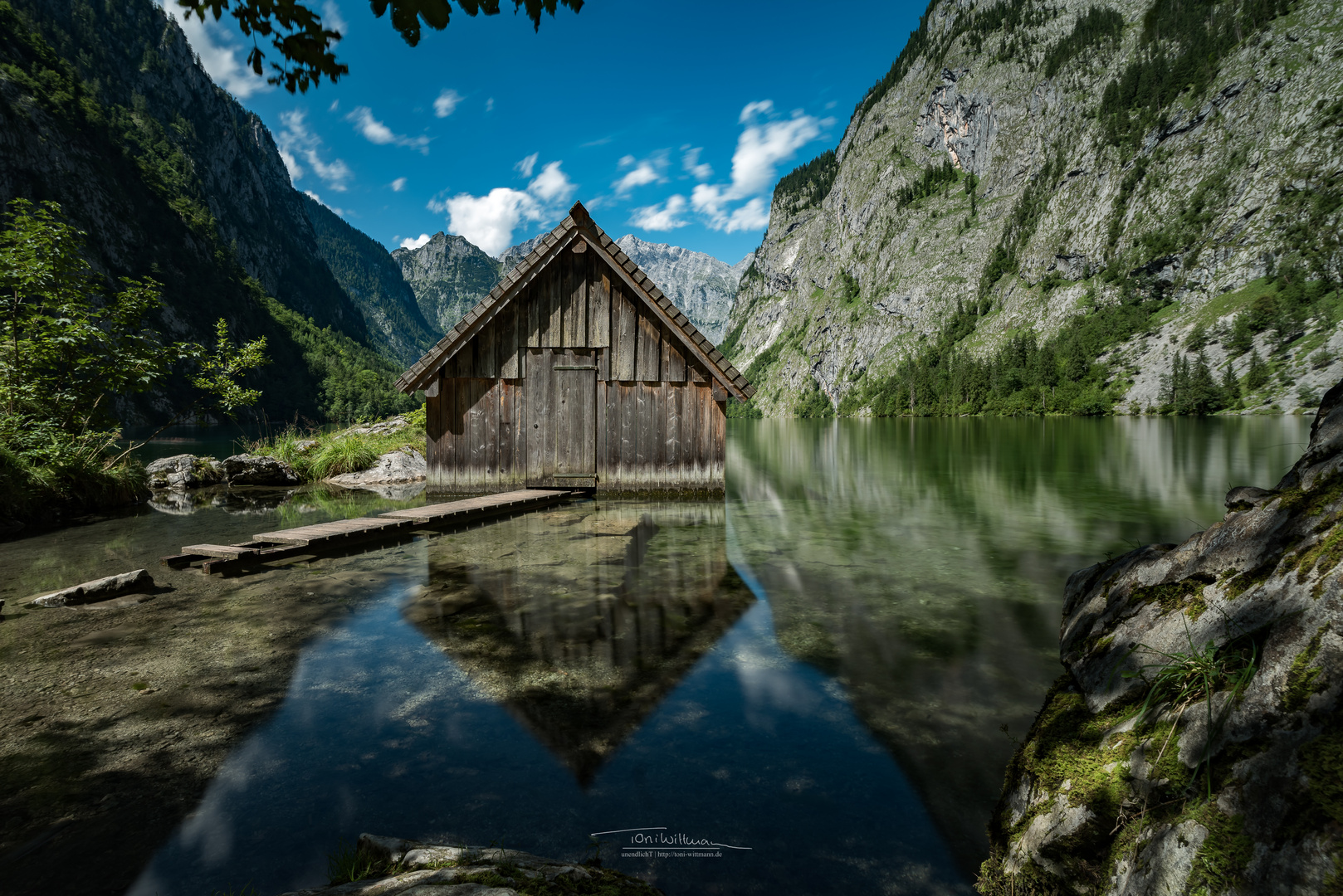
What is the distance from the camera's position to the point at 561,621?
557cm

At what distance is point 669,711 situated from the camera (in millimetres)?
3887

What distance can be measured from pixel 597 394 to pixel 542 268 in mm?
2982

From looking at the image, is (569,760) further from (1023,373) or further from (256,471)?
(1023,373)

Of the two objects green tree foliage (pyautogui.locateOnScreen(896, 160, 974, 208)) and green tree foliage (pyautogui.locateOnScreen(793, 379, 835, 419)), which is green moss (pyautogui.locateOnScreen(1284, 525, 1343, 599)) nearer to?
green tree foliage (pyautogui.locateOnScreen(793, 379, 835, 419))

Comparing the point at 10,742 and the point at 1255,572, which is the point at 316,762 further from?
the point at 1255,572

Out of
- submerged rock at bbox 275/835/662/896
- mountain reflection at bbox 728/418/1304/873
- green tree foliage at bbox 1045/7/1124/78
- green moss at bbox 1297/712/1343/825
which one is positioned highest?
green tree foliage at bbox 1045/7/1124/78

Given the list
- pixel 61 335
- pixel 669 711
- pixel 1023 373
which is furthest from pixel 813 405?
pixel 669 711

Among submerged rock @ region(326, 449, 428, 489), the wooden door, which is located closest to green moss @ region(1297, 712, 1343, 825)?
the wooden door

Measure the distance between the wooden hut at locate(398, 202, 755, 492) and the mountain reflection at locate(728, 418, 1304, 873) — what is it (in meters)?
2.46

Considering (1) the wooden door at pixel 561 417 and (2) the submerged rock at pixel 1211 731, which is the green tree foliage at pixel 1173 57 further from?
(2) the submerged rock at pixel 1211 731

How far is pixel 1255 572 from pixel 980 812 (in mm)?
1680

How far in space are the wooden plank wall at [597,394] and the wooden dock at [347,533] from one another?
4.53 feet

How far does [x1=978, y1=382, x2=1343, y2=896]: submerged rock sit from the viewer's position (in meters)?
1.53

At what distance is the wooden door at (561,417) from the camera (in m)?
12.7
